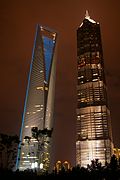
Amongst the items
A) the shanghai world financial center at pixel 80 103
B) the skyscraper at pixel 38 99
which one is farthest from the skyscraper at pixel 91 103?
the skyscraper at pixel 38 99

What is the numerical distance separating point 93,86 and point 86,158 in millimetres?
43118

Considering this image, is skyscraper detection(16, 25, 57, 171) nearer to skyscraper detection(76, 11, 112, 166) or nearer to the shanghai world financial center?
the shanghai world financial center

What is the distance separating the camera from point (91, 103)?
555 ft

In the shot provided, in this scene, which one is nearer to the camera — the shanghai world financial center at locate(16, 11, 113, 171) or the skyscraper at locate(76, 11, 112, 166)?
the skyscraper at locate(76, 11, 112, 166)

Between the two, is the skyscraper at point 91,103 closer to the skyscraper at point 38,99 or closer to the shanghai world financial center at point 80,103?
the shanghai world financial center at point 80,103

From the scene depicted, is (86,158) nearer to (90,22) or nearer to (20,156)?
(20,156)

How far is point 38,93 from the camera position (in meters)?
172

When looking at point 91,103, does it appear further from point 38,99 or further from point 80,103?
point 38,99

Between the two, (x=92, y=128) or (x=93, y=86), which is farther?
(x=93, y=86)

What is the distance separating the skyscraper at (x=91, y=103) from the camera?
→ 516 feet

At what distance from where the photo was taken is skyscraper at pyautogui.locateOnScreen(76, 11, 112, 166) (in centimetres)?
15738

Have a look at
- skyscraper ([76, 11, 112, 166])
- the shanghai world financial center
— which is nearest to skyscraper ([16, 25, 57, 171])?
the shanghai world financial center

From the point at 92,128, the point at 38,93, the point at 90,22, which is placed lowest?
the point at 92,128

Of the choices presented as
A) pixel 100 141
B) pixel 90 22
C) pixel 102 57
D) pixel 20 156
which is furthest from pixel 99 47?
pixel 20 156
